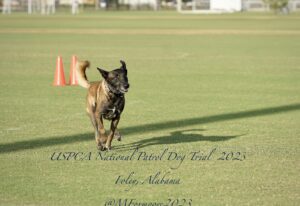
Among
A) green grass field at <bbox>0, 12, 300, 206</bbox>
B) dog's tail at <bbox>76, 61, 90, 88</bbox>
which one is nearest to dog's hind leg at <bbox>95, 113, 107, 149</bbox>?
green grass field at <bbox>0, 12, 300, 206</bbox>

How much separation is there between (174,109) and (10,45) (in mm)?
21779

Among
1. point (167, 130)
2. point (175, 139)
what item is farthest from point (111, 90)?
point (167, 130)

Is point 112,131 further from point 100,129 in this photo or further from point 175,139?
point 175,139

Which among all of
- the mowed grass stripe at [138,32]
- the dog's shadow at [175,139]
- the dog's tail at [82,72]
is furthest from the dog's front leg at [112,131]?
the mowed grass stripe at [138,32]

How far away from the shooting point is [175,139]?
12.0 meters

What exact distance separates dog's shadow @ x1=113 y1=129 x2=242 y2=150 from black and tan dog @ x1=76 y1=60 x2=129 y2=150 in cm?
52

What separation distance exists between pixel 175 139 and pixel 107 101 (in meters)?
1.87

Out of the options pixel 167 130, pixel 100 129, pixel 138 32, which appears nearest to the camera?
pixel 100 129

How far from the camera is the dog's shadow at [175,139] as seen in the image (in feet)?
37.6

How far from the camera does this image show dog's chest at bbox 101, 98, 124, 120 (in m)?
10.5

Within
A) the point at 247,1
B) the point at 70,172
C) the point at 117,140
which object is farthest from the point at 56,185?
the point at 247,1

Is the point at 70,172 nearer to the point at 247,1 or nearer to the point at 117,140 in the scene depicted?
the point at 117,140

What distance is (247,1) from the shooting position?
131500 millimetres

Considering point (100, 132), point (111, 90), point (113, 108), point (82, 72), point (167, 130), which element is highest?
point (82, 72)
